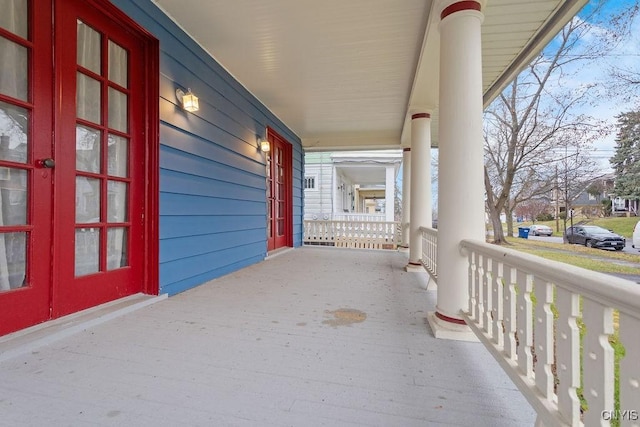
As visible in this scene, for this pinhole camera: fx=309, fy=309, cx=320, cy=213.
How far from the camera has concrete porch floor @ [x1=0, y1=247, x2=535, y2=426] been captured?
1.21 m

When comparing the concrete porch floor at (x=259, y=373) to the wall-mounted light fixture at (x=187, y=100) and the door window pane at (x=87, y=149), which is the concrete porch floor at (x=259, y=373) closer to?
the door window pane at (x=87, y=149)

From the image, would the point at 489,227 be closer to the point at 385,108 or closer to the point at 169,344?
the point at 385,108

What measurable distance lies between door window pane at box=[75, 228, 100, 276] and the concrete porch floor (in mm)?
416

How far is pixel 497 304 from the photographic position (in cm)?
158

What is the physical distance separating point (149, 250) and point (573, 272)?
9.30 ft

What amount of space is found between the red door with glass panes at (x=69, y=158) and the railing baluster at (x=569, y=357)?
8.64 ft

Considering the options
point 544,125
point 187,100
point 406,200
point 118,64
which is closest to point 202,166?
point 187,100

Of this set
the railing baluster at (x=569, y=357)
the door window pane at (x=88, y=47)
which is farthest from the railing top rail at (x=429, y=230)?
the door window pane at (x=88, y=47)

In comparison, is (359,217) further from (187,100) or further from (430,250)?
(187,100)

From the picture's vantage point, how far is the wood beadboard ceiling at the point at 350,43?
254cm

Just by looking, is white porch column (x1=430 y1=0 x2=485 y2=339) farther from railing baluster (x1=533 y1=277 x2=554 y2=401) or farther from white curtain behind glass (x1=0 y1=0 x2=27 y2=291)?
white curtain behind glass (x1=0 y1=0 x2=27 y2=291)

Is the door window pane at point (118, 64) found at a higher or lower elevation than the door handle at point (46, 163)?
higher

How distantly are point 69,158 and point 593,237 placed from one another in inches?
145

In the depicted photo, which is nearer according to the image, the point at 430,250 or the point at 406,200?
the point at 430,250
